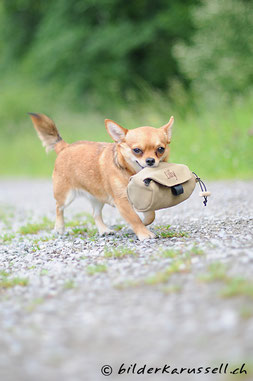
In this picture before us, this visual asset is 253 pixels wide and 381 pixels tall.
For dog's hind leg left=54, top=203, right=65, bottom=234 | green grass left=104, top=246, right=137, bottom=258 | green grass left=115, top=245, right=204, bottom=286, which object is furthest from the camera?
dog's hind leg left=54, top=203, right=65, bottom=234

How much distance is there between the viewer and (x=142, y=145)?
441cm

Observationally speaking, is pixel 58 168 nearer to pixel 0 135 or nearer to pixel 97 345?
pixel 97 345

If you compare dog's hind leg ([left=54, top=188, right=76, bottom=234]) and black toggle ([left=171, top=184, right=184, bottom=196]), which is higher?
black toggle ([left=171, top=184, right=184, bottom=196])

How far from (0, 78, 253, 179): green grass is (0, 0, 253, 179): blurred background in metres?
0.03

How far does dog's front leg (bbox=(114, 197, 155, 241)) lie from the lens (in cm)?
457

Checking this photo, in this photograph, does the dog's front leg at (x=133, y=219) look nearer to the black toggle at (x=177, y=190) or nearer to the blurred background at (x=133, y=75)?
the black toggle at (x=177, y=190)

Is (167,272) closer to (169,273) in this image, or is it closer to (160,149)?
(169,273)

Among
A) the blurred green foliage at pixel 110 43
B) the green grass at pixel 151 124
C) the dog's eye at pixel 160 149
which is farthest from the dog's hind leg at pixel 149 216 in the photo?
the blurred green foliage at pixel 110 43

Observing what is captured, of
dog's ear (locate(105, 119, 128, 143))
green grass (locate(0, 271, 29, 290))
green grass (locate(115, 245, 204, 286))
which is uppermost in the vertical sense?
dog's ear (locate(105, 119, 128, 143))

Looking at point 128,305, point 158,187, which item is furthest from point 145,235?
point 128,305

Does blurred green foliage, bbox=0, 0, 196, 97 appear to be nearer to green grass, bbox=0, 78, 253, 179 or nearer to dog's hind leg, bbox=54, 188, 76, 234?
green grass, bbox=0, 78, 253, 179

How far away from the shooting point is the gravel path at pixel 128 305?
7.38 ft

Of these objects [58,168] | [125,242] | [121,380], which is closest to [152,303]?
[121,380]

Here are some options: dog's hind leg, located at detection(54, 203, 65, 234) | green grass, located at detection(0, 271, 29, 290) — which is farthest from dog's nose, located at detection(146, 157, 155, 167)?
dog's hind leg, located at detection(54, 203, 65, 234)
